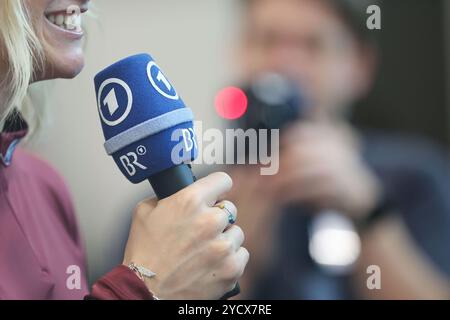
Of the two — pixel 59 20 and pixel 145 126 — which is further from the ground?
pixel 59 20

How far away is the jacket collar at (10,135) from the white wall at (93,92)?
0.11 metres

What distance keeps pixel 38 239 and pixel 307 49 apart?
0.59 meters

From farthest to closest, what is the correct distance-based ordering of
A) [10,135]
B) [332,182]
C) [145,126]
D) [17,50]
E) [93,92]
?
[332,182] → [93,92] → [10,135] → [17,50] → [145,126]

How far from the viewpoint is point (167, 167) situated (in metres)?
0.71

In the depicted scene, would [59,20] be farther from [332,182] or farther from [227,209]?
[332,182]

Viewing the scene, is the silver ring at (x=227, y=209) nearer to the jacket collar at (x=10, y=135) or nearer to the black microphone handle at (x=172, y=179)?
the black microphone handle at (x=172, y=179)

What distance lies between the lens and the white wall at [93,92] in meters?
1.02

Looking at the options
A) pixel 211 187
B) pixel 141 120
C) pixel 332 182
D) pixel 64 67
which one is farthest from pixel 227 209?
pixel 332 182

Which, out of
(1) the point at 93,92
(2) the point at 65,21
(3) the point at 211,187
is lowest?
(3) the point at 211,187

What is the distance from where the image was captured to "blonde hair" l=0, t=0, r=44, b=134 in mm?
814

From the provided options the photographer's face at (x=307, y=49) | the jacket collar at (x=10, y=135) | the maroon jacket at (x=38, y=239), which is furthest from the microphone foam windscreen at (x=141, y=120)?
the photographer's face at (x=307, y=49)

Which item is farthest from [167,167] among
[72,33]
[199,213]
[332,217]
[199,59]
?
[332,217]

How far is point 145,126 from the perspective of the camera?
2.31 feet

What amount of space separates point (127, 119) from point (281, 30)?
56 cm
